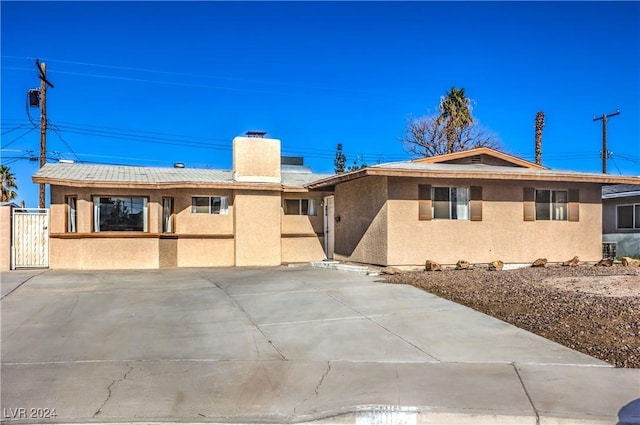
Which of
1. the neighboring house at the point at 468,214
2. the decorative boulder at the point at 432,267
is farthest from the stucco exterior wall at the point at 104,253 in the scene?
the decorative boulder at the point at 432,267

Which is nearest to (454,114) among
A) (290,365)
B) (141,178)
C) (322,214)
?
(322,214)

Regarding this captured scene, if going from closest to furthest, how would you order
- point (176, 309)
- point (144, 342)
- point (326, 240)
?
point (144, 342), point (176, 309), point (326, 240)

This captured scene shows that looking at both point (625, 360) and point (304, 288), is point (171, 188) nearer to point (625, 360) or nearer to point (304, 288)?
point (304, 288)

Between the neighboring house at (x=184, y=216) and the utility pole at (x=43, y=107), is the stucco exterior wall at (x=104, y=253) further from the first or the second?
the utility pole at (x=43, y=107)

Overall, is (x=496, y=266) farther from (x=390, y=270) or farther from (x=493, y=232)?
(x=390, y=270)

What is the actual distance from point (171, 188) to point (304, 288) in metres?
8.04

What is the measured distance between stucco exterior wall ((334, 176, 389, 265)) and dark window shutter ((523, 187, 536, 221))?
4844 millimetres

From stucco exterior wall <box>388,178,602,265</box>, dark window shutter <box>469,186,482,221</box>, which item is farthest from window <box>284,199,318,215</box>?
dark window shutter <box>469,186,482,221</box>

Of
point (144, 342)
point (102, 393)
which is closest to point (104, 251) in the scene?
point (144, 342)

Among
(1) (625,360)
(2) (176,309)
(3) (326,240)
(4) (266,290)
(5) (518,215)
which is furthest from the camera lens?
(3) (326,240)

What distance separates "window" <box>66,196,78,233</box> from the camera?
693 inches

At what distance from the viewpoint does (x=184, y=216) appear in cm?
1892

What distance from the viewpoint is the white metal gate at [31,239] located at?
1736cm

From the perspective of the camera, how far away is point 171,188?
1839 cm
